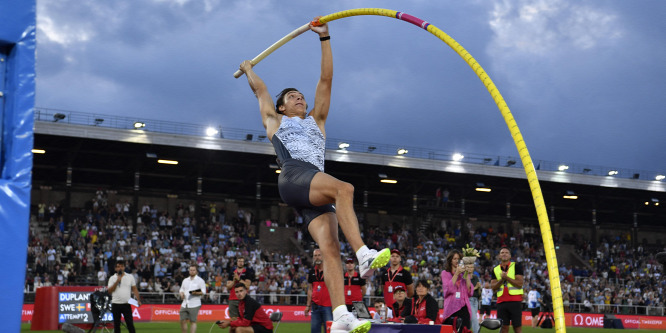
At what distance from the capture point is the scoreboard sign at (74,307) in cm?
1925

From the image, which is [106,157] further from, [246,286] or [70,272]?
[246,286]

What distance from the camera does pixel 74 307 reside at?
19.5m

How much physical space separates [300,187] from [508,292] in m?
7.86

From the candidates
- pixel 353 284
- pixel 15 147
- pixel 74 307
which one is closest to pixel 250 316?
pixel 353 284

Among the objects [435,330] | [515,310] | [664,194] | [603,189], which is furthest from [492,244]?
[435,330]

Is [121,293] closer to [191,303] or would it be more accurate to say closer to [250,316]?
[191,303]

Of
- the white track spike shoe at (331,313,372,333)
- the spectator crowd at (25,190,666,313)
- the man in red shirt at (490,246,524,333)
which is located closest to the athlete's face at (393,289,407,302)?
the man in red shirt at (490,246,524,333)

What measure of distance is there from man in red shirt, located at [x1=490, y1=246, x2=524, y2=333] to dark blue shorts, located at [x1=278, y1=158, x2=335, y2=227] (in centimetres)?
695

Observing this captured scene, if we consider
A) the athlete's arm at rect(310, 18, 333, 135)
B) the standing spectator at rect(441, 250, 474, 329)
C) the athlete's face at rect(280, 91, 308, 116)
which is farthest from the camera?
the standing spectator at rect(441, 250, 474, 329)

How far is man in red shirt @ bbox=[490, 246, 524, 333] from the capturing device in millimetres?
11961

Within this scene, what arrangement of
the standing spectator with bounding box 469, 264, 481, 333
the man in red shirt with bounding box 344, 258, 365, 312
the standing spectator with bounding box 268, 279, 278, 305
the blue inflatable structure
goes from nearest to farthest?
the blue inflatable structure
the man in red shirt with bounding box 344, 258, 365, 312
the standing spectator with bounding box 469, 264, 481, 333
the standing spectator with bounding box 268, 279, 278, 305

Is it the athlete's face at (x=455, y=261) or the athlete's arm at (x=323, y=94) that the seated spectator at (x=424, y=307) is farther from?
the athlete's arm at (x=323, y=94)

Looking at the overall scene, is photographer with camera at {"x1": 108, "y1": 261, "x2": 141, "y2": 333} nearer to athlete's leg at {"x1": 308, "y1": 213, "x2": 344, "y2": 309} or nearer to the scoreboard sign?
the scoreboard sign

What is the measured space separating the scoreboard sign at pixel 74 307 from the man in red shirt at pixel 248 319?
983cm
